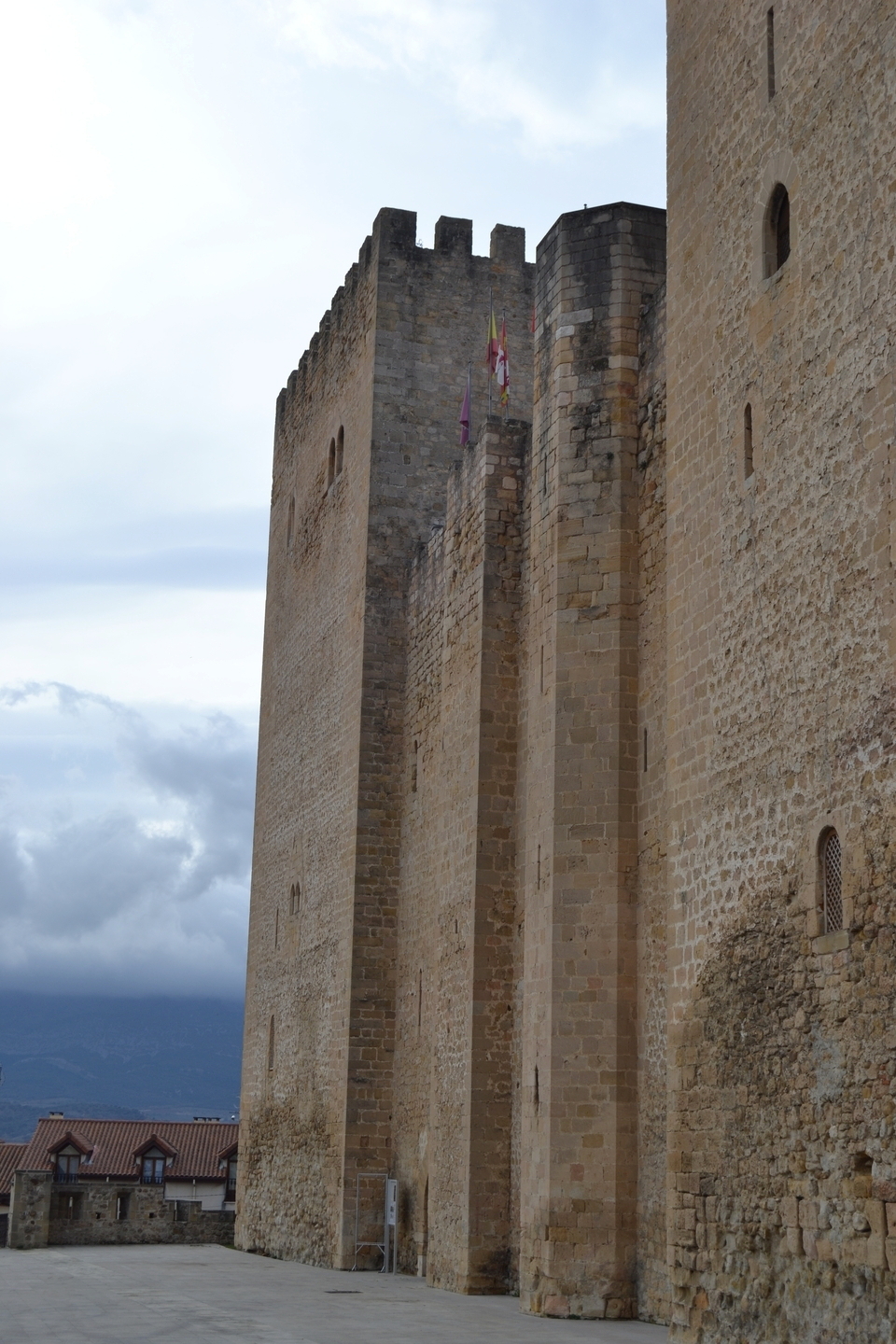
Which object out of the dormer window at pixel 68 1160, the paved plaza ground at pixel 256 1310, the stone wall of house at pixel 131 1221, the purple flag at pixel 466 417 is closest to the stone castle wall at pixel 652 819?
the paved plaza ground at pixel 256 1310

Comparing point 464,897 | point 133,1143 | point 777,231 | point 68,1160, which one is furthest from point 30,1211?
point 777,231

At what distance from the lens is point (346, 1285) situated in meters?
17.0

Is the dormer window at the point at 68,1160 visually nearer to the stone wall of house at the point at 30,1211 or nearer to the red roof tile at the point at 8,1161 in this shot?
Answer: the red roof tile at the point at 8,1161

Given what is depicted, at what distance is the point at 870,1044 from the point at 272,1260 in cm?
1527

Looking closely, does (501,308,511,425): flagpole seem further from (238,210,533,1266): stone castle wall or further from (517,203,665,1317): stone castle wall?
(517,203,665,1317): stone castle wall

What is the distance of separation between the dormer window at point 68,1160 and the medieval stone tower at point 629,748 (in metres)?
25.0

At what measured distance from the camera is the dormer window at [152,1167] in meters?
47.9

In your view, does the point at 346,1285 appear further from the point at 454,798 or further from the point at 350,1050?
the point at 454,798

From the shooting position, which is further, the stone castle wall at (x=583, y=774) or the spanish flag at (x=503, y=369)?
the spanish flag at (x=503, y=369)

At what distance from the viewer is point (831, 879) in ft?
31.7

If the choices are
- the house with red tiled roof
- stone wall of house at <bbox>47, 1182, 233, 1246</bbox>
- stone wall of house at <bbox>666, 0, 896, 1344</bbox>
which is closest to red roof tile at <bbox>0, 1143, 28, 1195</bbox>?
the house with red tiled roof

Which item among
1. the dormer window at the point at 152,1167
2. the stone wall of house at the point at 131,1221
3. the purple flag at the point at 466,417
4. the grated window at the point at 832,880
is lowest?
the stone wall of house at the point at 131,1221

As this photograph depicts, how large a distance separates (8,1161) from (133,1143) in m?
4.36

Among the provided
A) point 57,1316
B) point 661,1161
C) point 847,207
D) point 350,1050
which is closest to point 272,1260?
point 350,1050
